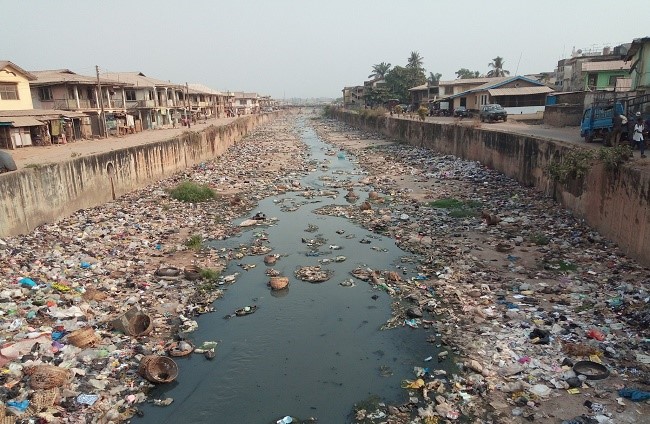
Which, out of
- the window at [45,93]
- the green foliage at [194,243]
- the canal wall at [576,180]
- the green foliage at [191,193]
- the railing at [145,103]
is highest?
the window at [45,93]

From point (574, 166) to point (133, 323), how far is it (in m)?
10.8

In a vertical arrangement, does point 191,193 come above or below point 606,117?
below

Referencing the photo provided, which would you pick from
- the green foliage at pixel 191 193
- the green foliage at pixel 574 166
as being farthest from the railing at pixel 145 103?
the green foliage at pixel 574 166

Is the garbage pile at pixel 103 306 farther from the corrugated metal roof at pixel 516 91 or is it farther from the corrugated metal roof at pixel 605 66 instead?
the corrugated metal roof at pixel 605 66

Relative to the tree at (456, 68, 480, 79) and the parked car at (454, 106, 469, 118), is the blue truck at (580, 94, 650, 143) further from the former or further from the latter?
the tree at (456, 68, 480, 79)

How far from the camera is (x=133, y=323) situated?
24.9ft

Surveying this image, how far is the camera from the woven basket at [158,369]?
6.48 m

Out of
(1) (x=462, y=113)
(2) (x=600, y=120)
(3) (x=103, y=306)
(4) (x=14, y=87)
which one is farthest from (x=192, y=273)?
(1) (x=462, y=113)

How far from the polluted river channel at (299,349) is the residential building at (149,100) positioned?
3125 centimetres

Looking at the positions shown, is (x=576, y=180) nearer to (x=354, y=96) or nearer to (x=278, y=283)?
(x=278, y=283)

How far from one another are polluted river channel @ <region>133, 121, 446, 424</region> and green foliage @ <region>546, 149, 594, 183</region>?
4.69 meters

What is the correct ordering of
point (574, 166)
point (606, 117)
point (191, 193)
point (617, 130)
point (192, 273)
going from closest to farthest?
point (192, 273) < point (574, 166) < point (617, 130) < point (606, 117) < point (191, 193)

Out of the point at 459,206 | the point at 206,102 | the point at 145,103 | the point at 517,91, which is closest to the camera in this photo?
the point at 459,206

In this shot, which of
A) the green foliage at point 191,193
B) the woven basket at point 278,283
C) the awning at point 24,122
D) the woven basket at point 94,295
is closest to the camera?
the woven basket at point 94,295
